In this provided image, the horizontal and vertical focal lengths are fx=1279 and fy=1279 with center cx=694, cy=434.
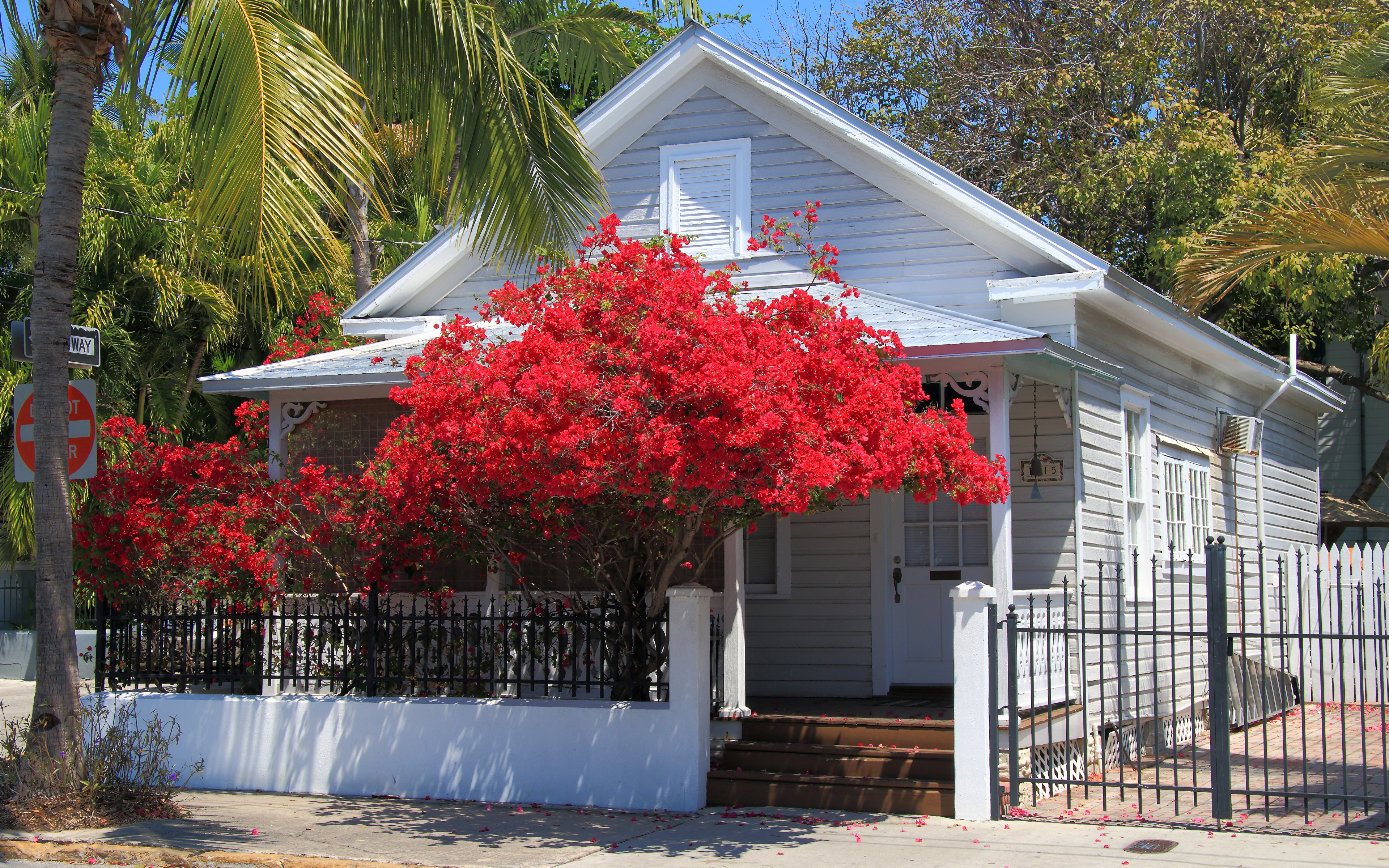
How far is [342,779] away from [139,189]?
11.2 m

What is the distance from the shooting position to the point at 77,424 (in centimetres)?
874

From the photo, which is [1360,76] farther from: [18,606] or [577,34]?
[18,606]

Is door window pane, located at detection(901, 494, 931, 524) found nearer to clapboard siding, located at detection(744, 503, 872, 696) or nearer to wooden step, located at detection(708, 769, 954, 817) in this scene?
clapboard siding, located at detection(744, 503, 872, 696)

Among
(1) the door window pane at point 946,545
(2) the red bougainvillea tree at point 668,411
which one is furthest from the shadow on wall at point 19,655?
(1) the door window pane at point 946,545

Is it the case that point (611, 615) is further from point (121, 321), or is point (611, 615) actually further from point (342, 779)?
point (121, 321)

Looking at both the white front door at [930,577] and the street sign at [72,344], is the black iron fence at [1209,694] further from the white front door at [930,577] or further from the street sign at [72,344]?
the street sign at [72,344]

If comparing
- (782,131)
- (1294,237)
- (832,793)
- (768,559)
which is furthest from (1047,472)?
(782,131)

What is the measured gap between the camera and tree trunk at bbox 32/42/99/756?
26.6ft

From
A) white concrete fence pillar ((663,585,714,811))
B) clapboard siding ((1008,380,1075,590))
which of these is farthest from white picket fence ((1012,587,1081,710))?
white concrete fence pillar ((663,585,714,811))

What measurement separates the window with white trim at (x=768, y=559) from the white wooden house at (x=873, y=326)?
0.02 m

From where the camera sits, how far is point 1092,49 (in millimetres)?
21469

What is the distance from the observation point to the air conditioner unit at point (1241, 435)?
14227 millimetres

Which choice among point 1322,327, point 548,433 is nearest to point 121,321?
point 548,433

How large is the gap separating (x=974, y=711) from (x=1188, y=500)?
5776 millimetres
